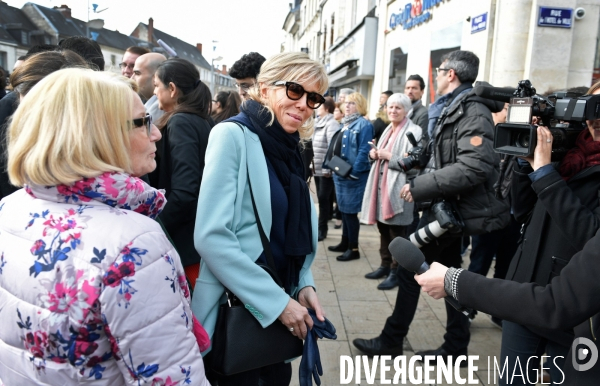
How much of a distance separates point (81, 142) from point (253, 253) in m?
0.92

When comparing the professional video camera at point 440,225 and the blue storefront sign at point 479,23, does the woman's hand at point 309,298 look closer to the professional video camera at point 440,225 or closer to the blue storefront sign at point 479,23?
the professional video camera at point 440,225

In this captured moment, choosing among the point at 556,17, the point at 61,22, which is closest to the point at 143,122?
the point at 556,17

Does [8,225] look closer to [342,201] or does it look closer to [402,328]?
[402,328]

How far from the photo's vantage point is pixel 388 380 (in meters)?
3.33

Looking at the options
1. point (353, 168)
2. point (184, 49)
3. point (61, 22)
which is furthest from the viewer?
point (184, 49)

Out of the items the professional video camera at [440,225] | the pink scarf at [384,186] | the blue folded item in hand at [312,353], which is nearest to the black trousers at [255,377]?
the blue folded item in hand at [312,353]

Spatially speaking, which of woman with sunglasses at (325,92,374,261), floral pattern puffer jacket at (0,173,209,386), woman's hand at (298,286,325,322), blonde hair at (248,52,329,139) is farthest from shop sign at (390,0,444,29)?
floral pattern puffer jacket at (0,173,209,386)

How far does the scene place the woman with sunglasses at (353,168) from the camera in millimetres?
5980

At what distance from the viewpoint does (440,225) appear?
3.12m

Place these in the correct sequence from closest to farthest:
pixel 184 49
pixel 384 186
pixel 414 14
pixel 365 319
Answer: pixel 365 319 → pixel 384 186 → pixel 414 14 → pixel 184 49

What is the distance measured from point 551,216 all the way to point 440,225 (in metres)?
1.22

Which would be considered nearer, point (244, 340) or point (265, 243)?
point (244, 340)

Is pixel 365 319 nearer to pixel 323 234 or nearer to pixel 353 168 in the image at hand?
pixel 353 168

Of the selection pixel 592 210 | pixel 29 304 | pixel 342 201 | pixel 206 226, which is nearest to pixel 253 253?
pixel 206 226
